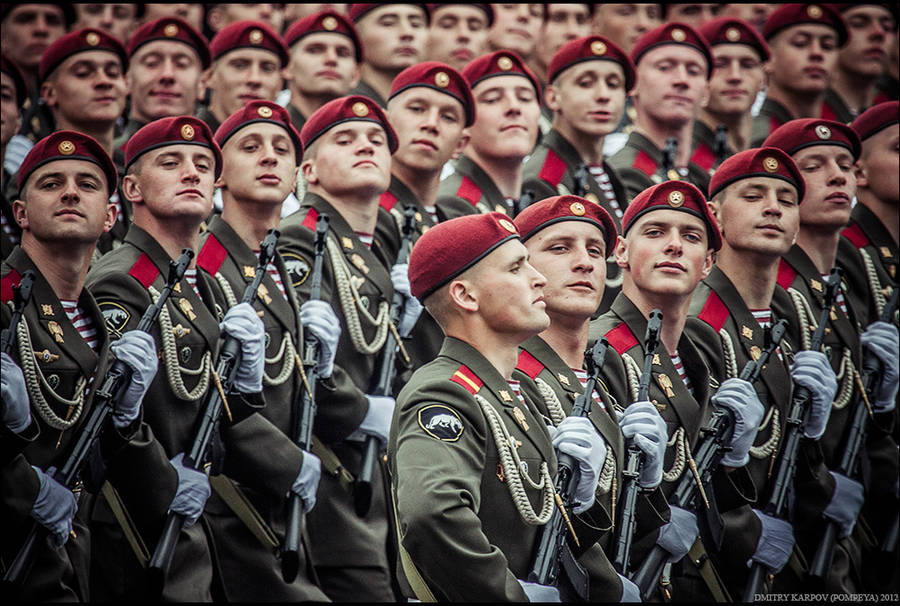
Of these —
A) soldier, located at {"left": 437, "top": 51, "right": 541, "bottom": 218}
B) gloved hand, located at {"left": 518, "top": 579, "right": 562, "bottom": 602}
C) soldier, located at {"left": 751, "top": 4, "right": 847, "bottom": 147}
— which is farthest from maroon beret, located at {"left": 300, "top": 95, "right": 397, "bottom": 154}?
soldier, located at {"left": 751, "top": 4, "right": 847, "bottom": 147}

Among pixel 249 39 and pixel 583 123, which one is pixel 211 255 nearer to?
pixel 249 39

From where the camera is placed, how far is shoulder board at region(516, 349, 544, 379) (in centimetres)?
823

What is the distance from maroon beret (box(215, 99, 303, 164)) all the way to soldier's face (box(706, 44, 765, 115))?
17.2 feet

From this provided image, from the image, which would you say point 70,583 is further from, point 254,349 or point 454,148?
point 454,148

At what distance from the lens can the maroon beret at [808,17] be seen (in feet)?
46.5

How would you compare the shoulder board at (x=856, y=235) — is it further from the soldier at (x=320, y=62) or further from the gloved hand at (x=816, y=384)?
the soldier at (x=320, y=62)

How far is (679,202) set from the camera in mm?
9398

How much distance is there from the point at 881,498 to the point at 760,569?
181 centimetres

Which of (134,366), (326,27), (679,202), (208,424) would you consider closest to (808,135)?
(679,202)

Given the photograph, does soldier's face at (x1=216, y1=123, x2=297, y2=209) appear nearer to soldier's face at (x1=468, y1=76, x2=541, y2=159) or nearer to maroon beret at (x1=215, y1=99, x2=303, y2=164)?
maroon beret at (x1=215, y1=99, x2=303, y2=164)

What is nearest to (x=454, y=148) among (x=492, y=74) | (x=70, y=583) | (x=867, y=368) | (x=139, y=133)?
(x=492, y=74)

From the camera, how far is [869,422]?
11.0 meters

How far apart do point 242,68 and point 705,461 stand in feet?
18.1

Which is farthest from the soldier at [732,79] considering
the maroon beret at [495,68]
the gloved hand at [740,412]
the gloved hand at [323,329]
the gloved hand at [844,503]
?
the gloved hand at [323,329]
